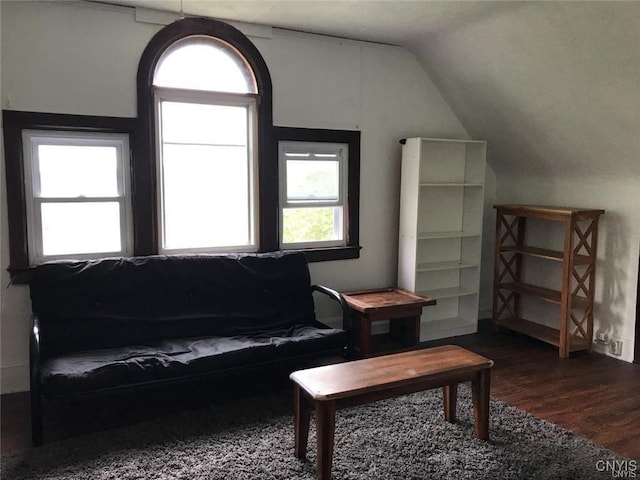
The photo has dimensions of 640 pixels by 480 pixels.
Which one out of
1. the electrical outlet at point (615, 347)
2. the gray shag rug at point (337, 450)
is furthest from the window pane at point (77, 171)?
the electrical outlet at point (615, 347)


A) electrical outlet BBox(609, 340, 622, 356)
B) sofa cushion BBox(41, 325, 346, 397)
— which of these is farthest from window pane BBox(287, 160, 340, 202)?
electrical outlet BBox(609, 340, 622, 356)

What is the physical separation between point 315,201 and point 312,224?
19cm

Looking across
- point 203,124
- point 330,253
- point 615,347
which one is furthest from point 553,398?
point 203,124

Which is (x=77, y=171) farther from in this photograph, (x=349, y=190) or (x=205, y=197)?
(x=349, y=190)

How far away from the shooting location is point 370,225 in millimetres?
4555

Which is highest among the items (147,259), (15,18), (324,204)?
(15,18)

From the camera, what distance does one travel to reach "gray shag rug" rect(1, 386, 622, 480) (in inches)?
98.1

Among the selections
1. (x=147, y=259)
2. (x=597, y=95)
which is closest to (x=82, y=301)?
(x=147, y=259)

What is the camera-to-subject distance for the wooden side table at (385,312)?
3893 mm

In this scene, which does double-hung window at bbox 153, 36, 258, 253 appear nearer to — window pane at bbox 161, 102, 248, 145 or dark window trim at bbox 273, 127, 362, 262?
window pane at bbox 161, 102, 248, 145

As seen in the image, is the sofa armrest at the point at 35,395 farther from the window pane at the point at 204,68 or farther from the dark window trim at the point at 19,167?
the window pane at the point at 204,68

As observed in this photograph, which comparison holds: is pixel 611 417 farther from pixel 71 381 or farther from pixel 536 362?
pixel 71 381

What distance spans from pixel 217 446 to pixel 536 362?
2.49m

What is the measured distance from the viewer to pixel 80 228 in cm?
355
